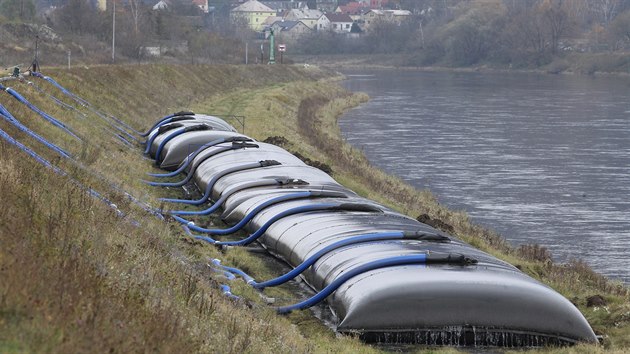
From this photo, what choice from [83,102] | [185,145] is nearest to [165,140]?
[185,145]

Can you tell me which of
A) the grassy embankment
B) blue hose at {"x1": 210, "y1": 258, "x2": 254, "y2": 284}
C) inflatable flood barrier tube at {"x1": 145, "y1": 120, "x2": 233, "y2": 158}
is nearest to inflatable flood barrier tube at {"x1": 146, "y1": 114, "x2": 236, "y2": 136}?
inflatable flood barrier tube at {"x1": 145, "y1": 120, "x2": 233, "y2": 158}

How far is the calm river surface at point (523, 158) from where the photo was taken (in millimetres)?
31578

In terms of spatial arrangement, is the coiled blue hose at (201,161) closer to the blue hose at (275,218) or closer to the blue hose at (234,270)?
the blue hose at (275,218)

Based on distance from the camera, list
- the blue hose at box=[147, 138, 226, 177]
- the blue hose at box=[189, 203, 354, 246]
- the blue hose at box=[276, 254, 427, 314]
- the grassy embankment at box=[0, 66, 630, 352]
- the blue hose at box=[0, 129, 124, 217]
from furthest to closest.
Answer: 1. the blue hose at box=[147, 138, 226, 177]
2. the blue hose at box=[189, 203, 354, 246]
3. the blue hose at box=[0, 129, 124, 217]
4. the blue hose at box=[276, 254, 427, 314]
5. the grassy embankment at box=[0, 66, 630, 352]

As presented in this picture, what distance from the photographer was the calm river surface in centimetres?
3158

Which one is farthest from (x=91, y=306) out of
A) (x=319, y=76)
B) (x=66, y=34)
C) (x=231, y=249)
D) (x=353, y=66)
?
(x=353, y=66)

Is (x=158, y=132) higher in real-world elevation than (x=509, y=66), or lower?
higher

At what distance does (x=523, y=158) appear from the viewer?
48344 millimetres

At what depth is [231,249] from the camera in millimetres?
18719

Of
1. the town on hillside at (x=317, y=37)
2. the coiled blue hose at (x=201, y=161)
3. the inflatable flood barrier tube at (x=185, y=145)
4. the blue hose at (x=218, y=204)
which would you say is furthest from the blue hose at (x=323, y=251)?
the town on hillside at (x=317, y=37)

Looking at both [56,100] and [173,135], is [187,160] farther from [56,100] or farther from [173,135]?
[56,100]

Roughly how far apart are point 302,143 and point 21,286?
112 ft

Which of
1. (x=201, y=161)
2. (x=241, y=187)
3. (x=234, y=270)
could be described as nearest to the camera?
(x=234, y=270)

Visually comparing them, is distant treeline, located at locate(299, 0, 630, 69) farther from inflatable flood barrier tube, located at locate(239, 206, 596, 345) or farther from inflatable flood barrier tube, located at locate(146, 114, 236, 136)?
inflatable flood barrier tube, located at locate(239, 206, 596, 345)
